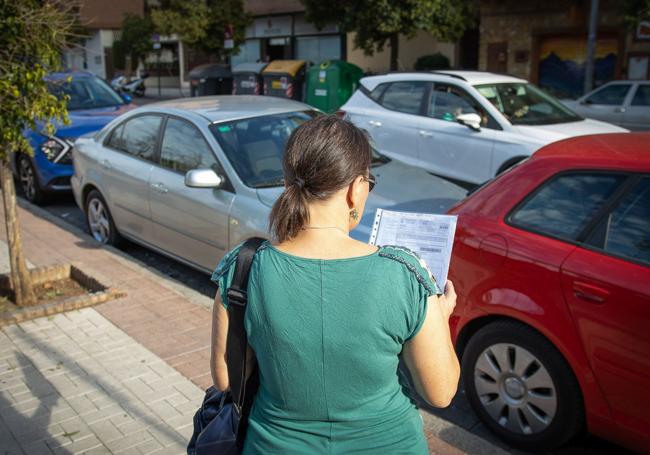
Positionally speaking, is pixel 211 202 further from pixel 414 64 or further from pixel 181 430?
pixel 414 64

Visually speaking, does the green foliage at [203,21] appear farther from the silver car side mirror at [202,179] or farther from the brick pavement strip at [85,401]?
the brick pavement strip at [85,401]

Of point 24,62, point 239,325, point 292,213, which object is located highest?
point 24,62

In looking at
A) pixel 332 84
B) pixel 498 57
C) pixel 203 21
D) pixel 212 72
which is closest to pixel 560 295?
pixel 332 84

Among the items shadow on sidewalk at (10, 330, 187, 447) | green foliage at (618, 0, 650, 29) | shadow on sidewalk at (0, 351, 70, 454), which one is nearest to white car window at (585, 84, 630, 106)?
green foliage at (618, 0, 650, 29)

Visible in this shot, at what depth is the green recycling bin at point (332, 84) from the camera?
16672mm

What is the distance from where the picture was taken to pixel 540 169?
3639mm

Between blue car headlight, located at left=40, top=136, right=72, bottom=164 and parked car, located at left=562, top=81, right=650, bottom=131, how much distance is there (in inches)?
361

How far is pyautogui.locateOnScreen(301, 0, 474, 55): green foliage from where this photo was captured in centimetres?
1730

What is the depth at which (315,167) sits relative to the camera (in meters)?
1.68

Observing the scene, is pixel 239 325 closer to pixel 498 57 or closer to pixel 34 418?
pixel 34 418

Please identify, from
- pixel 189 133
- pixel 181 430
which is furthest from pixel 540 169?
pixel 189 133

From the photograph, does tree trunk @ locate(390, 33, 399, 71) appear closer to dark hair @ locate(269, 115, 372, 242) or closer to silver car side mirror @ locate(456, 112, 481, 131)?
silver car side mirror @ locate(456, 112, 481, 131)

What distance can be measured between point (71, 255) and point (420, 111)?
15.5ft

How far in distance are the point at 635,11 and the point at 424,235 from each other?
14303 millimetres
